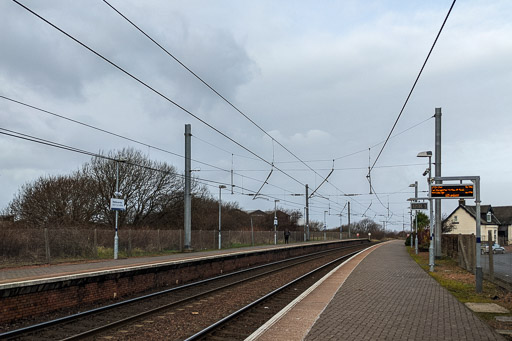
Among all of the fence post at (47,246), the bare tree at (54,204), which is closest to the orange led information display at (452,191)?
the fence post at (47,246)

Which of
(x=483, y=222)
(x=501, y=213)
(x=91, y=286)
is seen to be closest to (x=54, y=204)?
(x=91, y=286)

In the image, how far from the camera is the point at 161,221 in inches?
1652

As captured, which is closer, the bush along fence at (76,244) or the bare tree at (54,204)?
the bush along fence at (76,244)

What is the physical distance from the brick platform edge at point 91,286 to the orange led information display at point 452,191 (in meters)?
9.36

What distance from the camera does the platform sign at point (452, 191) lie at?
15.7m

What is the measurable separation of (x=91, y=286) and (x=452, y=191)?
11.9 meters

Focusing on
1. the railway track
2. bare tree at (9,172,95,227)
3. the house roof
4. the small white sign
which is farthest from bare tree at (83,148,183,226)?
the house roof

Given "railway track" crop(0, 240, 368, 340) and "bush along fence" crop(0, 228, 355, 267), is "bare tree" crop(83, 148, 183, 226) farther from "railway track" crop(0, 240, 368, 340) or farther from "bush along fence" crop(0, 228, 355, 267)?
"railway track" crop(0, 240, 368, 340)

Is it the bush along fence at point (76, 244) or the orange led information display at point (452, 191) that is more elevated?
the orange led information display at point (452, 191)

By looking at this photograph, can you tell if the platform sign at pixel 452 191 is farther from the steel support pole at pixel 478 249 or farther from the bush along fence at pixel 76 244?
the bush along fence at pixel 76 244

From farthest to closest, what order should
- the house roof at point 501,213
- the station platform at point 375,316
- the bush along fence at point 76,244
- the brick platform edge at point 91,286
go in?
1. the house roof at point 501,213
2. the bush along fence at point 76,244
3. the brick platform edge at point 91,286
4. the station platform at point 375,316

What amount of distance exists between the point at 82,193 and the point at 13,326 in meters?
26.4

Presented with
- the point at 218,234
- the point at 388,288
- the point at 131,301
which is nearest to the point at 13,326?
the point at 131,301

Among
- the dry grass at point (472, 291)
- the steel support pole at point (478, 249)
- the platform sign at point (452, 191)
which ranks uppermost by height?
the platform sign at point (452, 191)
